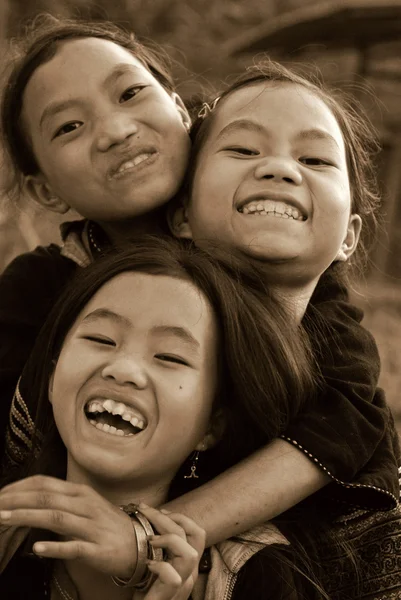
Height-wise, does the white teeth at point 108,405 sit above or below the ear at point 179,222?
below

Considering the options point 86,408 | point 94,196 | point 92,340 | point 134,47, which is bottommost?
point 86,408

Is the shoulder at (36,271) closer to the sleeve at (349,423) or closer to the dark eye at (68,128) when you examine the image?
the dark eye at (68,128)

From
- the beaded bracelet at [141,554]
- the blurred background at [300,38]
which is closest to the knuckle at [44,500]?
the beaded bracelet at [141,554]

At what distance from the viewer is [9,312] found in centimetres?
220

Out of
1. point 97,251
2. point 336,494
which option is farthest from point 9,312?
point 336,494

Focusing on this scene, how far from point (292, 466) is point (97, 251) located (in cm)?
81

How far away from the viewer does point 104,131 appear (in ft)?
7.06

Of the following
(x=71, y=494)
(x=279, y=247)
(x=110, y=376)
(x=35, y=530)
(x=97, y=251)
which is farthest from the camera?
(x=97, y=251)

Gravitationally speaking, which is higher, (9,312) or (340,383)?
(9,312)

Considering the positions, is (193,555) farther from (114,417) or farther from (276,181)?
(276,181)

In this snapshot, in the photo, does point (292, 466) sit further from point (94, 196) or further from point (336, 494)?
point (94, 196)

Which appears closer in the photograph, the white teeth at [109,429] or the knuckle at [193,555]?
the knuckle at [193,555]

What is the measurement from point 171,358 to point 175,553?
1.17ft

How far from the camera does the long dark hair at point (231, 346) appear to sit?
182cm
